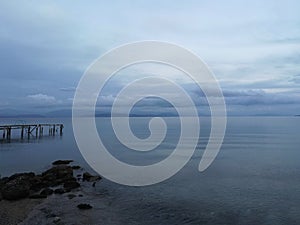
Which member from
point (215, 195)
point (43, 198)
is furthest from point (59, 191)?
point (215, 195)

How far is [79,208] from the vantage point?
65.0 ft

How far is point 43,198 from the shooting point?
72.3 ft

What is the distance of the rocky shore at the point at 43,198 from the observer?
59.3 feet

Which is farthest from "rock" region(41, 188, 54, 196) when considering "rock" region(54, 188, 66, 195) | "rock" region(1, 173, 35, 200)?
"rock" region(1, 173, 35, 200)

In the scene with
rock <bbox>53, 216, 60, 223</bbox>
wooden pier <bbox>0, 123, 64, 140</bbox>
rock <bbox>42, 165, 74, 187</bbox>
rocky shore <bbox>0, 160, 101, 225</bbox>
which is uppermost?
wooden pier <bbox>0, 123, 64, 140</bbox>

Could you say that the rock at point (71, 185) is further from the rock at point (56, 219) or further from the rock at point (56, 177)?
the rock at point (56, 219)

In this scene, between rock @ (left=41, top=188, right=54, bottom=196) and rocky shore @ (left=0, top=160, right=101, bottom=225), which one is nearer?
rocky shore @ (left=0, top=160, right=101, bottom=225)

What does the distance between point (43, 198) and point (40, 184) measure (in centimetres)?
379

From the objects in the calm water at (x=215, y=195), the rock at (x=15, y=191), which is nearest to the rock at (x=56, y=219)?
the calm water at (x=215, y=195)

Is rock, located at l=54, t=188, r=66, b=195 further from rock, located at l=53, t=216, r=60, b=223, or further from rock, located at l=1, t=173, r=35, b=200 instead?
rock, located at l=53, t=216, r=60, b=223

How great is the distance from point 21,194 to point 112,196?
256 inches

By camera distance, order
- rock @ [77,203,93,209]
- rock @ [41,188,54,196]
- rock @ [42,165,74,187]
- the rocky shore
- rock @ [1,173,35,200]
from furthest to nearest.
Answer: rock @ [42,165,74,187], rock @ [41,188,54,196], rock @ [1,173,35,200], rock @ [77,203,93,209], the rocky shore

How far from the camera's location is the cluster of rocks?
21.7 m

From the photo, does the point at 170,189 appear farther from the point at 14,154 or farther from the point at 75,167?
the point at 14,154
